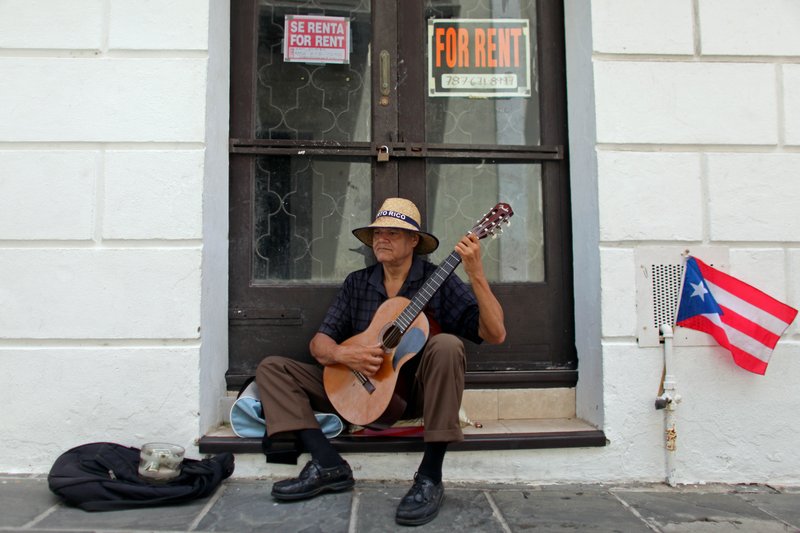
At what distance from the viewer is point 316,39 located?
3.53 m

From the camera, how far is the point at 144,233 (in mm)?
2943

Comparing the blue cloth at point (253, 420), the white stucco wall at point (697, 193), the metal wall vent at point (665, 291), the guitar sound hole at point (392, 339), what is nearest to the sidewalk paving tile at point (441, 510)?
the blue cloth at point (253, 420)

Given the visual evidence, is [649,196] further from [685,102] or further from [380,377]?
[380,377]

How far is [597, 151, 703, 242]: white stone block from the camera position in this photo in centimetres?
305

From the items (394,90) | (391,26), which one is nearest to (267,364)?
(394,90)

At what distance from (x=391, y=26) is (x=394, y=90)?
15.9 inches

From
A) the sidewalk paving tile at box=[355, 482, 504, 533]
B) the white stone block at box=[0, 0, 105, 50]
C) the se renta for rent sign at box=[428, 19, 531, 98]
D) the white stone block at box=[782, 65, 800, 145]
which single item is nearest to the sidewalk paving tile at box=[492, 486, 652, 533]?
the sidewalk paving tile at box=[355, 482, 504, 533]

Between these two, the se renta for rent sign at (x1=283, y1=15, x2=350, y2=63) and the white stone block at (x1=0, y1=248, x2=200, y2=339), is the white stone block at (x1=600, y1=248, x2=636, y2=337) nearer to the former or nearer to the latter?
the se renta for rent sign at (x1=283, y1=15, x2=350, y2=63)

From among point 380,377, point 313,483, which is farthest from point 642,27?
point 313,483

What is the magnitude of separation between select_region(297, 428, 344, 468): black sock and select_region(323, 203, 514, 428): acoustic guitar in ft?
0.50

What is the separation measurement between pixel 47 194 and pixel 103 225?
0.33m

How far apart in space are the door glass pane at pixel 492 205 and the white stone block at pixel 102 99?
4.69ft

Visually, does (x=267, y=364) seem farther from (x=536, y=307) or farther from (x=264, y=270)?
(x=536, y=307)

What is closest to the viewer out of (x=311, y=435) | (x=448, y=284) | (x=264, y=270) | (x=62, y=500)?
(x=62, y=500)
